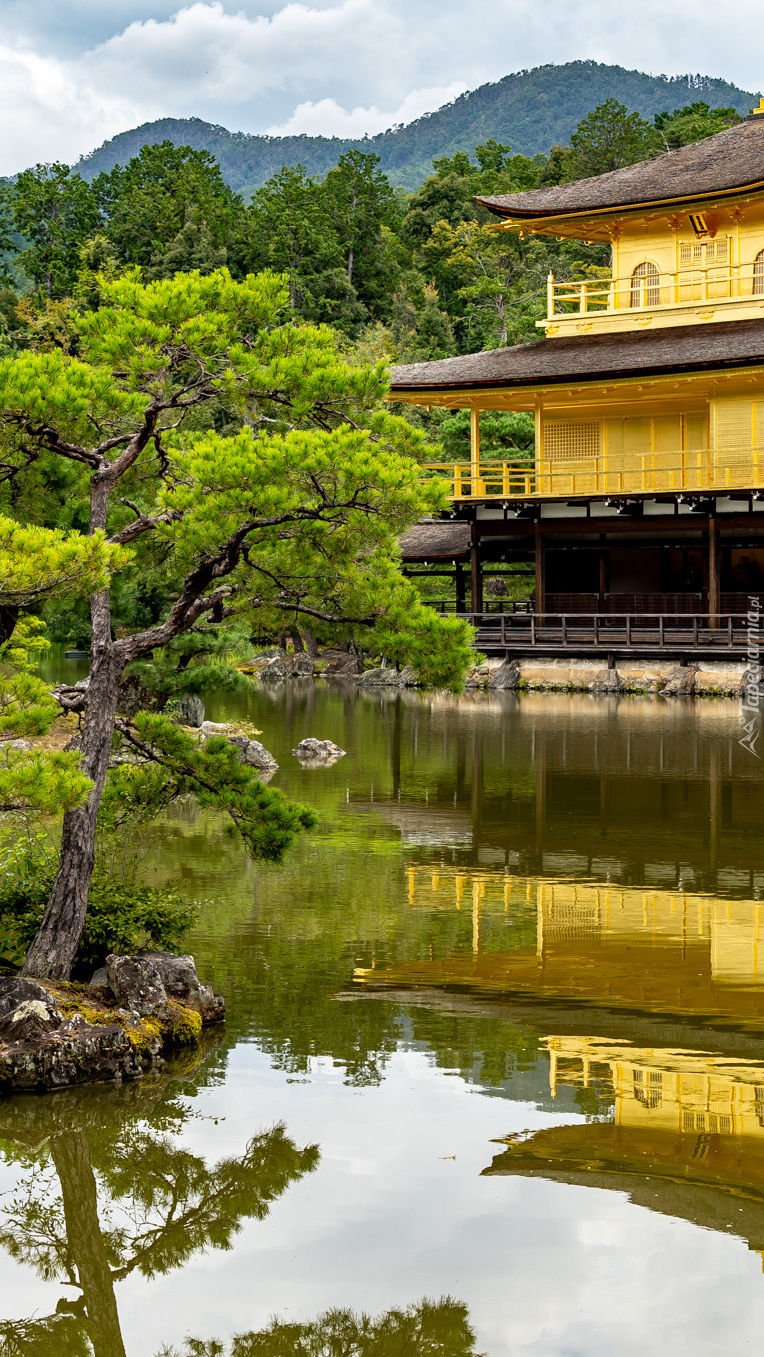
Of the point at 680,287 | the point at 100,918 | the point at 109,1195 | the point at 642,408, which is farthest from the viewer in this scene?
the point at 680,287

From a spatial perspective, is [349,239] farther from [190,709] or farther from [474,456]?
[190,709]

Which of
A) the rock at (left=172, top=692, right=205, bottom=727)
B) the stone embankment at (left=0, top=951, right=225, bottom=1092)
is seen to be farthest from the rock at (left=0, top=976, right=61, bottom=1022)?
the rock at (left=172, top=692, right=205, bottom=727)

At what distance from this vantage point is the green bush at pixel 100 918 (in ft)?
28.1

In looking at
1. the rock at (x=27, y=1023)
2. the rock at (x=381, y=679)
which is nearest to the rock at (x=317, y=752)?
the rock at (x=27, y=1023)

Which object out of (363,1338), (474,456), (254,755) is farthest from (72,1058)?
(474,456)

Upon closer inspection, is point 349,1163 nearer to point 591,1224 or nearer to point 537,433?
point 591,1224

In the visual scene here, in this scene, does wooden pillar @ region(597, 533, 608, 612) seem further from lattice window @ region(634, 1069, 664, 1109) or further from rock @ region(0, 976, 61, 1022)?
rock @ region(0, 976, 61, 1022)

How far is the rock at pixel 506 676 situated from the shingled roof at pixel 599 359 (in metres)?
6.77

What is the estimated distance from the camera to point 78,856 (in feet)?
26.3

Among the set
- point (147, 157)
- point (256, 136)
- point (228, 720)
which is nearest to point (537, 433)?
point (228, 720)

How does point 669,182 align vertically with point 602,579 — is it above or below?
above

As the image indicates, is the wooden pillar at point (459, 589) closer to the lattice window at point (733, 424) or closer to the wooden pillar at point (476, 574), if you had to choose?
the wooden pillar at point (476, 574)

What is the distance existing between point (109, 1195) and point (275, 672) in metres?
31.9

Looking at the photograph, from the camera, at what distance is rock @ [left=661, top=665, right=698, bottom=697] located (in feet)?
94.5
